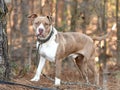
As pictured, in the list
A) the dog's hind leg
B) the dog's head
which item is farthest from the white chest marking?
the dog's hind leg

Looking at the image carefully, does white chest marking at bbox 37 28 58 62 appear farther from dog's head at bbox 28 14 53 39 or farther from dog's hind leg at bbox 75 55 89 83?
dog's hind leg at bbox 75 55 89 83

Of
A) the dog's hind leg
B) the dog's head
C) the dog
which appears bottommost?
the dog's hind leg

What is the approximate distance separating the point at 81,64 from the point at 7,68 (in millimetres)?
2531

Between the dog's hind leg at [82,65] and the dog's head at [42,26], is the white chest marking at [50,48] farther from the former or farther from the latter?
the dog's hind leg at [82,65]

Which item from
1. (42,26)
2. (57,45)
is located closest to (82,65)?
(57,45)

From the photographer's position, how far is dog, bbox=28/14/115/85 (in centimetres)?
757

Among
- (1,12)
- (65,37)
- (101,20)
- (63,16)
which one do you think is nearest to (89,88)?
(65,37)

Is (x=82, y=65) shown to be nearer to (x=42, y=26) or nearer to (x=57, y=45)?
(x=57, y=45)

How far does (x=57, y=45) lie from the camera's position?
7.68 m

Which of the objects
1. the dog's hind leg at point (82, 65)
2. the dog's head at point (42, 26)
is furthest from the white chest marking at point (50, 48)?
the dog's hind leg at point (82, 65)

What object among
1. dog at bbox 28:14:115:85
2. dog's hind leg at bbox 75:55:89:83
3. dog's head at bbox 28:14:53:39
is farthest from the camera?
dog's hind leg at bbox 75:55:89:83

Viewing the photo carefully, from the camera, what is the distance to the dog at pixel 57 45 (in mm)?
7566

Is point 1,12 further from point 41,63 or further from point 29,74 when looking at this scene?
point 29,74

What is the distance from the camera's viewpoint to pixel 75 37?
8.27 meters
